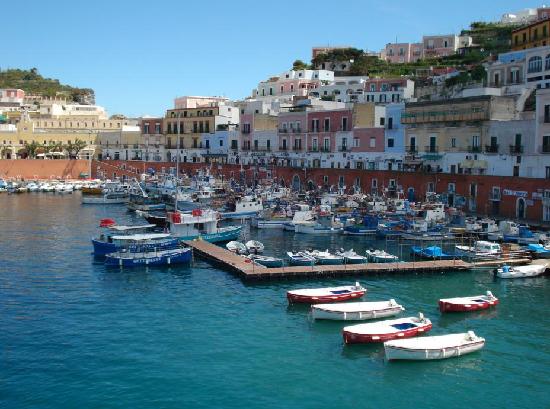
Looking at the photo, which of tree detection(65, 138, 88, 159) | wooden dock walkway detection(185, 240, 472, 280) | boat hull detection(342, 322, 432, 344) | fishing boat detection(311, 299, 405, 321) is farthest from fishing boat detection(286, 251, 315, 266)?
tree detection(65, 138, 88, 159)

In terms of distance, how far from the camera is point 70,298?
31.4 meters

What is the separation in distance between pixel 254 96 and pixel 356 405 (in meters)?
96.7

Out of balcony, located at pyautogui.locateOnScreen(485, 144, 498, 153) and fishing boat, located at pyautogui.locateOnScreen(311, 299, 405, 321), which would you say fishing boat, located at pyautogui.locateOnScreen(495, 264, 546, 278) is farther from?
balcony, located at pyautogui.locateOnScreen(485, 144, 498, 153)

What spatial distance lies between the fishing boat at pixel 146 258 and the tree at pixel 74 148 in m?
65.7

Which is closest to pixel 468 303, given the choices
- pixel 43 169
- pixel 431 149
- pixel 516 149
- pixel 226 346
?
pixel 226 346

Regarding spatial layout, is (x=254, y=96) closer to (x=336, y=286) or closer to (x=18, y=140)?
(x=18, y=140)

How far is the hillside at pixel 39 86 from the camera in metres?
151

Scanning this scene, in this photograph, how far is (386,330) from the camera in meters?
25.7

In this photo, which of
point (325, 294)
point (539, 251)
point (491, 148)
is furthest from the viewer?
point (491, 148)

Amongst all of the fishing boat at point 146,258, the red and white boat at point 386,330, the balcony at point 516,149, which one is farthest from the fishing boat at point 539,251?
the fishing boat at point 146,258

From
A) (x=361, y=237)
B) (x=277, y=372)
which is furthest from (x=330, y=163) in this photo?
(x=277, y=372)

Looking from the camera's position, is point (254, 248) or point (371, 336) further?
point (254, 248)

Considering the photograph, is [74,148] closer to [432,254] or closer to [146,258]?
[146,258]

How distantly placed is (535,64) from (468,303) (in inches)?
1592
